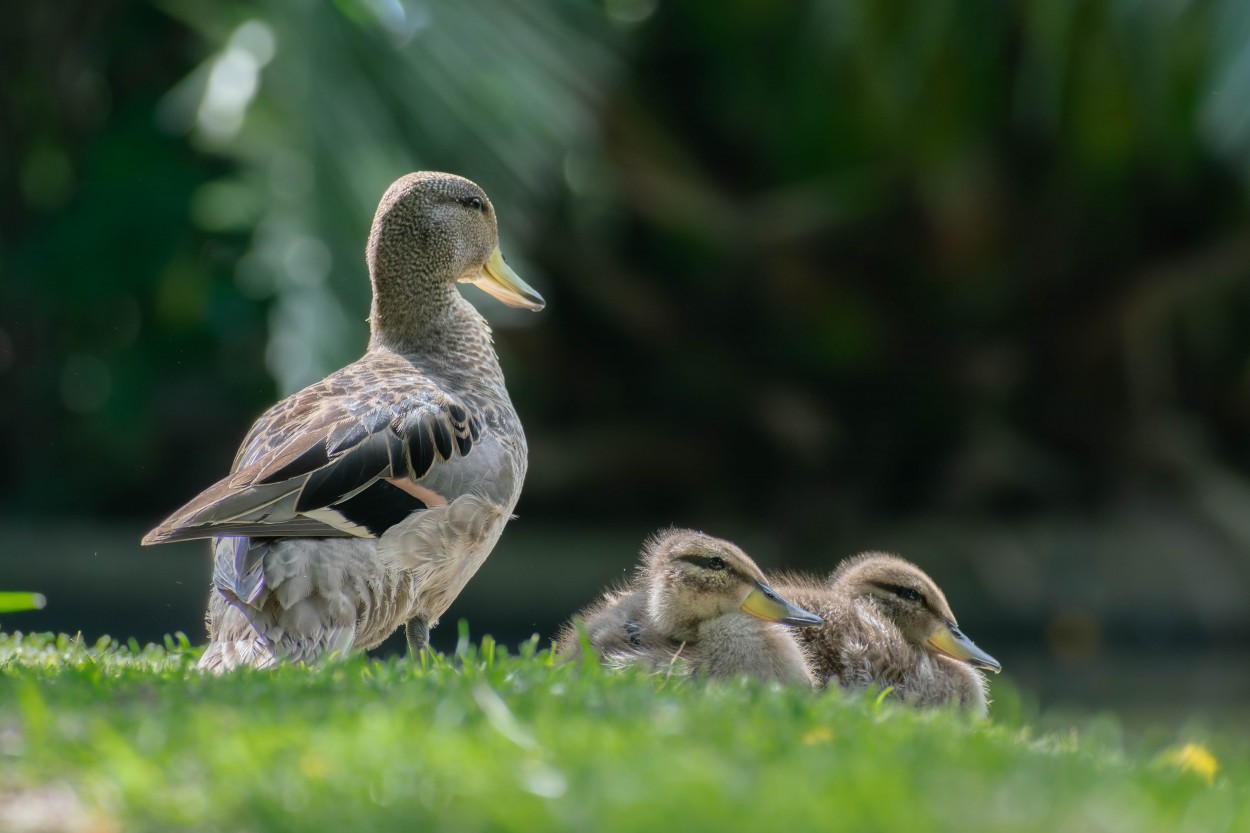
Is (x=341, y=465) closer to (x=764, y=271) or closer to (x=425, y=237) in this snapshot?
(x=425, y=237)

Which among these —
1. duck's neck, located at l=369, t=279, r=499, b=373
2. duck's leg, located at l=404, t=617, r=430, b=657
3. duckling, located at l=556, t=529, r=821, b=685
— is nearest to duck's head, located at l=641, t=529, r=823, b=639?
duckling, located at l=556, t=529, r=821, b=685

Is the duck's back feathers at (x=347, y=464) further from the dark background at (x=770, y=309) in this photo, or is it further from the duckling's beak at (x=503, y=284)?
the dark background at (x=770, y=309)

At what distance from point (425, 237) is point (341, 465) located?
5.09ft

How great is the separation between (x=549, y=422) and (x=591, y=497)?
0.89 meters

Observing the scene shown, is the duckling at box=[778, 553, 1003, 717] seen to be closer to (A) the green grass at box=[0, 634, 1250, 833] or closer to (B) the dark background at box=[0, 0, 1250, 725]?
(A) the green grass at box=[0, 634, 1250, 833]

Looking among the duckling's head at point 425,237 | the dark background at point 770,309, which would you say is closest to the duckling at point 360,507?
the duckling's head at point 425,237

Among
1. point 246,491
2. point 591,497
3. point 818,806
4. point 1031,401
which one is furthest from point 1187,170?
point 818,806

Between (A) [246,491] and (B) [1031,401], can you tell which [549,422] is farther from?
(A) [246,491]

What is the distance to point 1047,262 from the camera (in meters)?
15.7

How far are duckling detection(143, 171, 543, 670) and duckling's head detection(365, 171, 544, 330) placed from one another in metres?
0.26

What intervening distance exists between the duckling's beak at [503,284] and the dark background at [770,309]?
4.91 meters

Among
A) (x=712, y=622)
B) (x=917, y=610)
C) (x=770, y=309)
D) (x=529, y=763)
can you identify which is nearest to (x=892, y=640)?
(x=917, y=610)

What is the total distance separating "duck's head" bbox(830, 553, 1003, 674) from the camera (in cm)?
534

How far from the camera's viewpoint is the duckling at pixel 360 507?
15.2 feet
